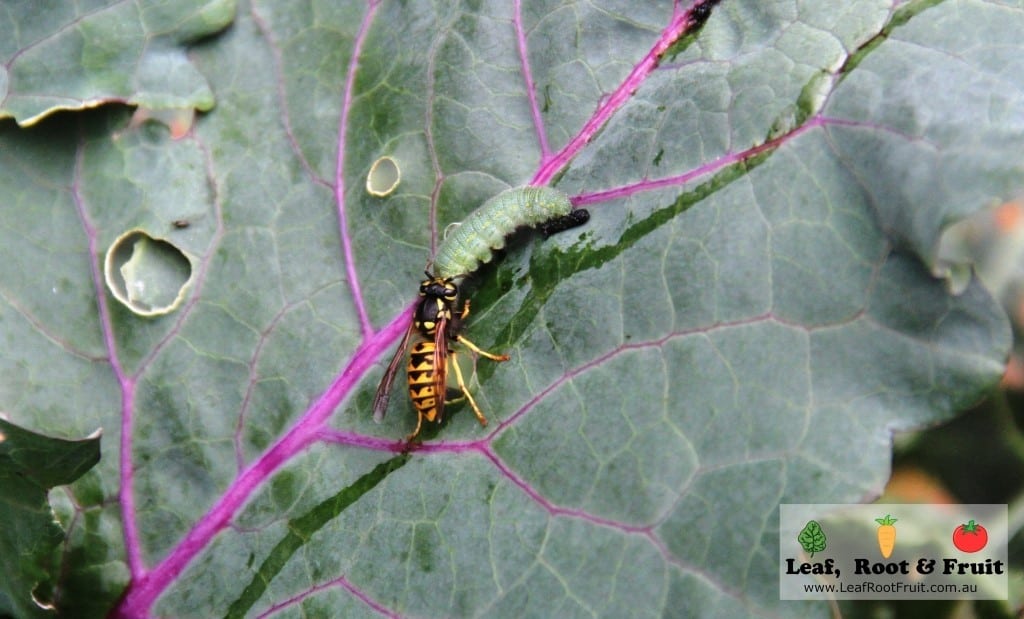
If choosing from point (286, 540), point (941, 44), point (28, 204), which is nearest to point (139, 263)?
point (28, 204)

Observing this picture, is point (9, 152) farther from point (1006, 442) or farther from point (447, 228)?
point (1006, 442)

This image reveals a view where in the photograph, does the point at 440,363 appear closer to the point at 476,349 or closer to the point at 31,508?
the point at 476,349

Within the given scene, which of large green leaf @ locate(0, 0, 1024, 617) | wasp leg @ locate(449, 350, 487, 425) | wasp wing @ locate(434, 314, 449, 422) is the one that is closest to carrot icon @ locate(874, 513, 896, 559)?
large green leaf @ locate(0, 0, 1024, 617)

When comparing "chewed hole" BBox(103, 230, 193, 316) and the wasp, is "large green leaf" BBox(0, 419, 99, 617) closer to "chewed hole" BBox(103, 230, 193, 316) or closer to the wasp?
"chewed hole" BBox(103, 230, 193, 316)

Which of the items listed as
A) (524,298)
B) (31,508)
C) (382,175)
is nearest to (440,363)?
(524,298)

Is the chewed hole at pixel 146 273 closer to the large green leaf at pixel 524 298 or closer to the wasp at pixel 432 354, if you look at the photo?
the large green leaf at pixel 524 298
